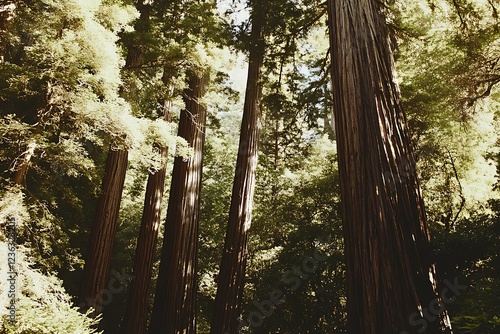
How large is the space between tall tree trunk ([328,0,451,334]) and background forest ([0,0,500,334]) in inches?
13.3

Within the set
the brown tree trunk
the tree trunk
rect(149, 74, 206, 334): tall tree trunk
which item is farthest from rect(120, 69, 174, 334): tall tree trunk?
the brown tree trunk

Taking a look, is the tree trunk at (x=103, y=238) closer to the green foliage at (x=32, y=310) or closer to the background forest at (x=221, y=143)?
the background forest at (x=221, y=143)

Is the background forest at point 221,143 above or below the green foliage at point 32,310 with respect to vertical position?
above

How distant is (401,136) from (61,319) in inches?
129

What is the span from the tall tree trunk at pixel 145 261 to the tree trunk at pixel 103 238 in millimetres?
987

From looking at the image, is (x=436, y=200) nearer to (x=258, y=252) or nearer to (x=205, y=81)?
(x=258, y=252)

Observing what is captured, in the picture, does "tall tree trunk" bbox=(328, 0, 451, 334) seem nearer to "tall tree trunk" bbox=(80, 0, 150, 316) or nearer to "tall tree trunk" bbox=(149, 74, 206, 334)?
"tall tree trunk" bbox=(149, 74, 206, 334)

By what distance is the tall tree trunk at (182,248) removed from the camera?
6.17 meters

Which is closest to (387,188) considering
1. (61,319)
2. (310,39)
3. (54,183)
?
(61,319)

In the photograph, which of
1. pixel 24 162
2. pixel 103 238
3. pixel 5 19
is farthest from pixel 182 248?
pixel 5 19

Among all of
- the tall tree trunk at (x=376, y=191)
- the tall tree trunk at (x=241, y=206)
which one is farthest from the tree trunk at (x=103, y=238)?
the tall tree trunk at (x=376, y=191)

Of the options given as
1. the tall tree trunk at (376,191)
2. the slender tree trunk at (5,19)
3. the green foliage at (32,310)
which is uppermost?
the slender tree trunk at (5,19)

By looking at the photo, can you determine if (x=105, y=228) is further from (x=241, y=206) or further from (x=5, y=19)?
(x=5, y=19)

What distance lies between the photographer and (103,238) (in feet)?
21.2
